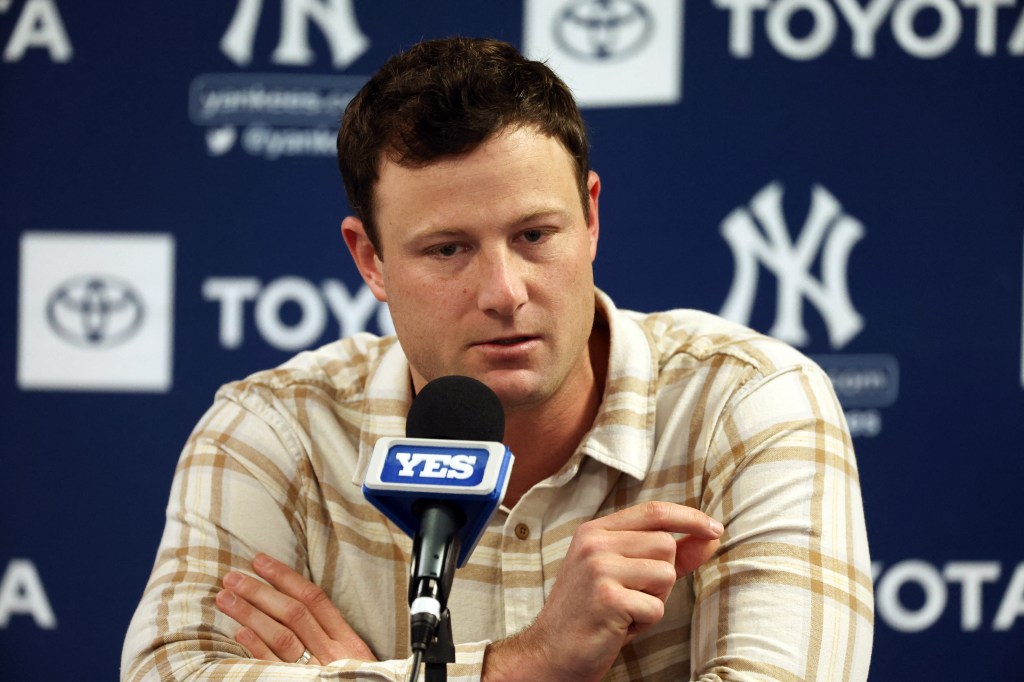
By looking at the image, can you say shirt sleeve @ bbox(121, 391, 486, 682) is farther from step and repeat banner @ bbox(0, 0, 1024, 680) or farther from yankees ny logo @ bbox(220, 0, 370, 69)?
yankees ny logo @ bbox(220, 0, 370, 69)

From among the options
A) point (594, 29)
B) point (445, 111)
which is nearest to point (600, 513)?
point (445, 111)

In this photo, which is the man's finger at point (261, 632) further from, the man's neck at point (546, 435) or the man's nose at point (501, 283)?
the man's nose at point (501, 283)

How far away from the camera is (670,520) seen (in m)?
1.43

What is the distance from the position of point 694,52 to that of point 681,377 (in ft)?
4.67

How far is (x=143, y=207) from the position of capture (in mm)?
3064

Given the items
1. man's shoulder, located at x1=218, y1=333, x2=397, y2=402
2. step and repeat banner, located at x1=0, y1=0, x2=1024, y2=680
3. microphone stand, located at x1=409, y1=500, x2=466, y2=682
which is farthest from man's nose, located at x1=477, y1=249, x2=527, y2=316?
step and repeat banner, located at x1=0, y1=0, x2=1024, y2=680

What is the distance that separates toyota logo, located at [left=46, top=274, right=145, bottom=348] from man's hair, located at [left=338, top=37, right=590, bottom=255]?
1300 mm

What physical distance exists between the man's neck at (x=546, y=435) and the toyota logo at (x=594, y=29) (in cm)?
132

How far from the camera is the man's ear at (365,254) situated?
2021mm

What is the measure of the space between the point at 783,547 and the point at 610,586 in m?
0.33

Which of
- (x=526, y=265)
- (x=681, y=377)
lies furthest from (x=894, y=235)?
(x=526, y=265)

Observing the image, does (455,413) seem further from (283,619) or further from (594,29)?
(594,29)

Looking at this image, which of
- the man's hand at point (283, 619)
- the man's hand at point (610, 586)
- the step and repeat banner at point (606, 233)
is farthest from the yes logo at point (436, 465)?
the step and repeat banner at point (606, 233)

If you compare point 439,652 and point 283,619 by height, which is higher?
point 439,652
